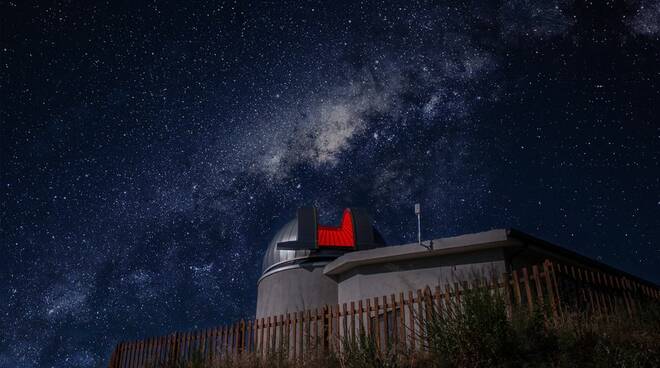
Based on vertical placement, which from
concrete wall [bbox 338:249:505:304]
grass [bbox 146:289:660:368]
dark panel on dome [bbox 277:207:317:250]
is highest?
dark panel on dome [bbox 277:207:317:250]

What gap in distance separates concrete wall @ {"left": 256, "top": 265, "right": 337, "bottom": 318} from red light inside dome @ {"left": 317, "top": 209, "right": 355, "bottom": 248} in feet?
2.69

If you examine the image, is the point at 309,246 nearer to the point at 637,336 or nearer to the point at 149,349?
the point at 149,349

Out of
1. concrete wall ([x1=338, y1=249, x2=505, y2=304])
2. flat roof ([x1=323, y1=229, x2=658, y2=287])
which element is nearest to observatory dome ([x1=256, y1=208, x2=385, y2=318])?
concrete wall ([x1=338, y1=249, x2=505, y2=304])

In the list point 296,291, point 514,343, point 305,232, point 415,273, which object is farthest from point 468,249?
point 296,291

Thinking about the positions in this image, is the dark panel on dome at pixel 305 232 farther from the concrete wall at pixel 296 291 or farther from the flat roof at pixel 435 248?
the flat roof at pixel 435 248

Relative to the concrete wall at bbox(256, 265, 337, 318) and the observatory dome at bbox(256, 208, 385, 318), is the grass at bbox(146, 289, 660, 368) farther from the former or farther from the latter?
the observatory dome at bbox(256, 208, 385, 318)

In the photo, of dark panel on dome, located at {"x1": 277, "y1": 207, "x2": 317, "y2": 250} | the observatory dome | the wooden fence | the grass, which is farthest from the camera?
dark panel on dome, located at {"x1": 277, "y1": 207, "x2": 317, "y2": 250}

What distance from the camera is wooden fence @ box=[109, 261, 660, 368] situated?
6.25 m

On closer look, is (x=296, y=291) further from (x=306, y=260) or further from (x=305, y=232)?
(x=305, y=232)

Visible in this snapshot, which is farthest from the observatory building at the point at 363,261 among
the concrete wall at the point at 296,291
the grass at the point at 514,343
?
the grass at the point at 514,343

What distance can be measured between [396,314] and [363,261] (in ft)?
9.71

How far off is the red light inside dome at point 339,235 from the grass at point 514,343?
7.71m

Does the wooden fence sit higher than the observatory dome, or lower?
lower

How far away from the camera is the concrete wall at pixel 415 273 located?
902cm
